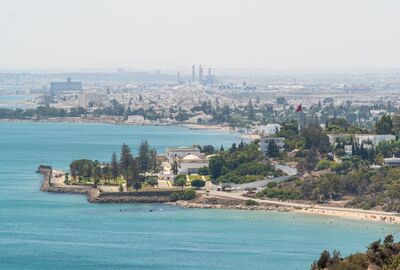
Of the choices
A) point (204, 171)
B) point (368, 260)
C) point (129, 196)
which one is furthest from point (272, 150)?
point (368, 260)

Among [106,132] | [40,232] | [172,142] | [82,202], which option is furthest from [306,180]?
[106,132]

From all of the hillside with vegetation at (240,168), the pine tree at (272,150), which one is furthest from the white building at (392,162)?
the pine tree at (272,150)

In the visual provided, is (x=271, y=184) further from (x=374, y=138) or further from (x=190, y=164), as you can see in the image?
(x=374, y=138)

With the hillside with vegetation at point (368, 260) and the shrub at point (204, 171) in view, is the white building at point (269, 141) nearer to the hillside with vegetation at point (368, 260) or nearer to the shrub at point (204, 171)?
the shrub at point (204, 171)

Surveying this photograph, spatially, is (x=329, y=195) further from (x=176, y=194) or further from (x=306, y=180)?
(x=176, y=194)

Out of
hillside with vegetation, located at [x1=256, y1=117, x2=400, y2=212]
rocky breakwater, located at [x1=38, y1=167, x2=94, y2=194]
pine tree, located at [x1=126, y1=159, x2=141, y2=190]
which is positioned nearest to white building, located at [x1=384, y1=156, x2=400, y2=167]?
hillside with vegetation, located at [x1=256, y1=117, x2=400, y2=212]

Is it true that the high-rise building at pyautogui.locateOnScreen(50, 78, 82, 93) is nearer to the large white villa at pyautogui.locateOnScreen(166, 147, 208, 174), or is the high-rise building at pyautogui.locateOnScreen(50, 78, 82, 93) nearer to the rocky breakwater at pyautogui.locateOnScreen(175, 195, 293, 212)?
the large white villa at pyautogui.locateOnScreen(166, 147, 208, 174)
